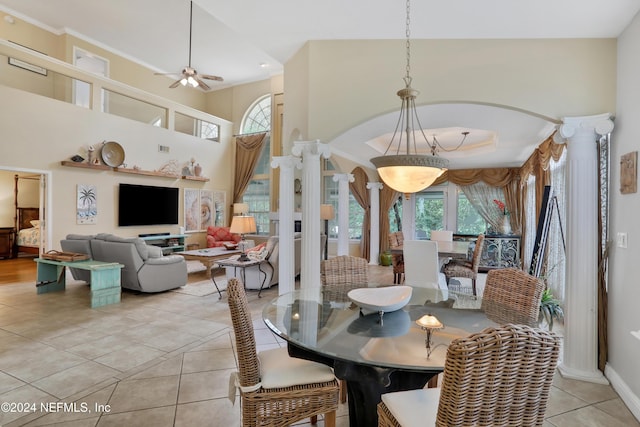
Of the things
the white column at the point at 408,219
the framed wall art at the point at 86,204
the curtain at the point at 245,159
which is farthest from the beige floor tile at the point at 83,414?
the curtain at the point at 245,159

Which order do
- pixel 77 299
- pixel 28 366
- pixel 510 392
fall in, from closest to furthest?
1. pixel 510 392
2. pixel 28 366
3. pixel 77 299

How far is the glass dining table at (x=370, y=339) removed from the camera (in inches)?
56.9

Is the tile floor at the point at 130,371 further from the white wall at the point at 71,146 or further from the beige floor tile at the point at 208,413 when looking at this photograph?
the white wall at the point at 71,146

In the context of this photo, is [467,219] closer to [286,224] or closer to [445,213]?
[445,213]

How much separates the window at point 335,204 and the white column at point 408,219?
1131 mm

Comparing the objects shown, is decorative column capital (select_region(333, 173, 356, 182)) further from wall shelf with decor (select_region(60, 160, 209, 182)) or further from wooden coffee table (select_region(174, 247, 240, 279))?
wall shelf with decor (select_region(60, 160, 209, 182))

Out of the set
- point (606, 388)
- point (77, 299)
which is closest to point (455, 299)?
point (606, 388)

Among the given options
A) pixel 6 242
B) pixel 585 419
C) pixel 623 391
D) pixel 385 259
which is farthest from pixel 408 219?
pixel 6 242

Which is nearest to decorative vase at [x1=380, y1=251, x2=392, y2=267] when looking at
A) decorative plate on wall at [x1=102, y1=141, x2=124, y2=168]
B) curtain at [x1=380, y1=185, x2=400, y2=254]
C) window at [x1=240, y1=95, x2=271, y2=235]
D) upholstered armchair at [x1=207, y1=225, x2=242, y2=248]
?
curtain at [x1=380, y1=185, x2=400, y2=254]

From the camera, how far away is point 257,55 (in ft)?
27.1

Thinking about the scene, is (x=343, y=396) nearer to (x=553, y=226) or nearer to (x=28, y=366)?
(x=28, y=366)

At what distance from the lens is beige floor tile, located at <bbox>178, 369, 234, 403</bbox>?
2287 mm

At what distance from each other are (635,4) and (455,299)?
2.31 m

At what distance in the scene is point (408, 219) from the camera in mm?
8617
